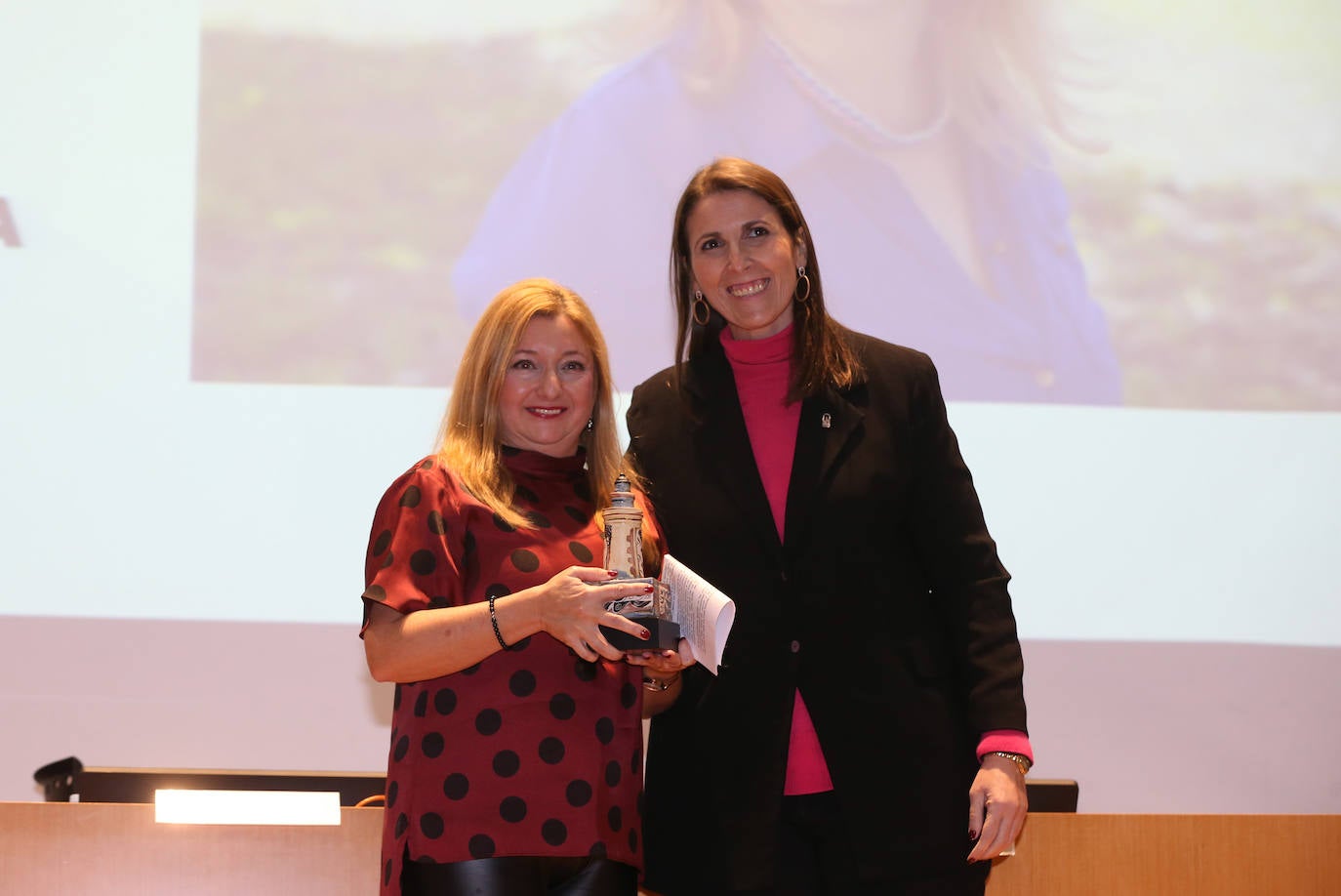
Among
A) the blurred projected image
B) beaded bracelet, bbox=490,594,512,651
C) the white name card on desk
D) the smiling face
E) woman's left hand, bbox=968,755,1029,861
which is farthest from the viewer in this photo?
the blurred projected image

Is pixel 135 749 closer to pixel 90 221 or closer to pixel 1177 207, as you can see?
pixel 90 221

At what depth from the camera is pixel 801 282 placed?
6.68 feet

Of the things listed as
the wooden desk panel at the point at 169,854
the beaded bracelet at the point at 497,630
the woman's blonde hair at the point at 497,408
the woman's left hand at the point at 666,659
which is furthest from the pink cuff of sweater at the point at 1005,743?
the wooden desk panel at the point at 169,854

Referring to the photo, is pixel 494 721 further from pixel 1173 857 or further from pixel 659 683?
pixel 1173 857

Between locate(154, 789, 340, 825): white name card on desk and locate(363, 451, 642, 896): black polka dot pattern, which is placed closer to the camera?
locate(363, 451, 642, 896): black polka dot pattern

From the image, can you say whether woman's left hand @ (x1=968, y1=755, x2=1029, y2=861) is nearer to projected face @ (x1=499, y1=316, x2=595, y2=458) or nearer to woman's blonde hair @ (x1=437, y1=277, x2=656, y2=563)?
woman's blonde hair @ (x1=437, y1=277, x2=656, y2=563)

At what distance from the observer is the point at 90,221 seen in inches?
119

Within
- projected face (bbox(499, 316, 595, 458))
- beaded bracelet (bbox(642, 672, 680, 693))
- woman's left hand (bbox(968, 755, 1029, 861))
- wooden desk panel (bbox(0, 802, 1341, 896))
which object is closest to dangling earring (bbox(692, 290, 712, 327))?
projected face (bbox(499, 316, 595, 458))

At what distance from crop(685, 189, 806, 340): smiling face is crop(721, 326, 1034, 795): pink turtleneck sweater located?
0.13 feet

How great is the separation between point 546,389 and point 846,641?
0.55m

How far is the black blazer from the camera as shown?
1761 mm

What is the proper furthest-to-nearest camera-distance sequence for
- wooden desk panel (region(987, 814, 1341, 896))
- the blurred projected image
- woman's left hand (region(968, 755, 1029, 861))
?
the blurred projected image → wooden desk panel (region(987, 814, 1341, 896)) → woman's left hand (region(968, 755, 1029, 861))

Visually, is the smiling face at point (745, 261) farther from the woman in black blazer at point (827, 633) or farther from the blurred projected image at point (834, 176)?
the blurred projected image at point (834, 176)

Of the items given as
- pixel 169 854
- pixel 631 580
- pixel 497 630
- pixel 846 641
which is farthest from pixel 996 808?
pixel 169 854
